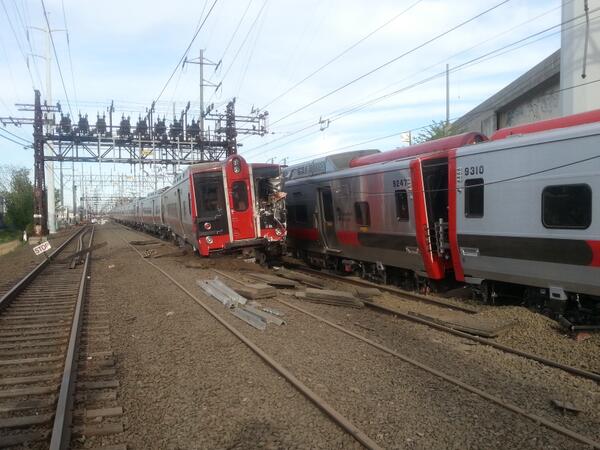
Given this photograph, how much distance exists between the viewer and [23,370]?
6.23m

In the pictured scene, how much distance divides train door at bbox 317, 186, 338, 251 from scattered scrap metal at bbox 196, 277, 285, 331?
389cm

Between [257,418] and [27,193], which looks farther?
[27,193]

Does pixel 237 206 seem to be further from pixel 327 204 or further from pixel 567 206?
pixel 567 206

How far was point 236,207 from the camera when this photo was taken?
15.6 m

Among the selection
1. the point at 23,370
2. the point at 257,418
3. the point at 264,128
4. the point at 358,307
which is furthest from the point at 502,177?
the point at 264,128

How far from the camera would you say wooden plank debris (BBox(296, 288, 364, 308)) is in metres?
9.93

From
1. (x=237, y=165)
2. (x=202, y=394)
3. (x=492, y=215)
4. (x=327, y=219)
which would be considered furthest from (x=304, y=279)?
(x=202, y=394)

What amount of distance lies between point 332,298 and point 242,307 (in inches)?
A: 71.4

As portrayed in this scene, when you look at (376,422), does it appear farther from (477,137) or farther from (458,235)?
(477,137)

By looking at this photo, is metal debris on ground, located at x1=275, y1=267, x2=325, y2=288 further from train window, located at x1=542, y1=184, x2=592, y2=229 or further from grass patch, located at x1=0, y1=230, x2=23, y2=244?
grass patch, located at x1=0, y1=230, x2=23, y2=244

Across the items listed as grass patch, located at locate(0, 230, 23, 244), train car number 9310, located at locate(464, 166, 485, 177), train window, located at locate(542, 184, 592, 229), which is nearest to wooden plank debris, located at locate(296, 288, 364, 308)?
train car number 9310, located at locate(464, 166, 485, 177)

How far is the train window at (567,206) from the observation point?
7.05 meters

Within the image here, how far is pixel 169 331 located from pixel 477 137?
715 cm

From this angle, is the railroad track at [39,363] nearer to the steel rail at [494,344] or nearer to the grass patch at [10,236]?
the steel rail at [494,344]
